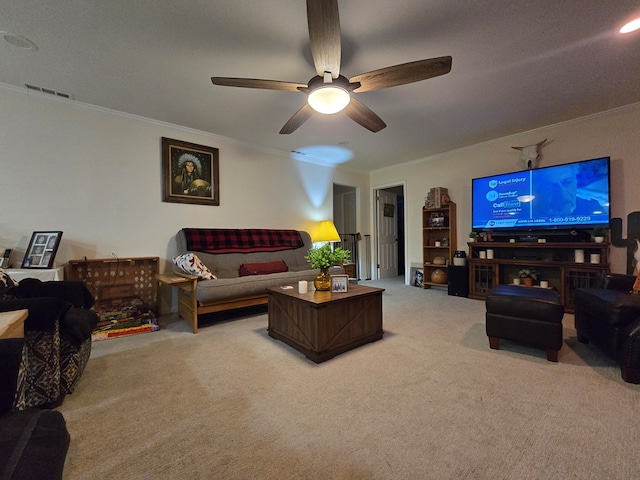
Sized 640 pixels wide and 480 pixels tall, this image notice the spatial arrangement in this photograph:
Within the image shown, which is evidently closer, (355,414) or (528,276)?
(355,414)

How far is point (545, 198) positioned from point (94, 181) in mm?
5540

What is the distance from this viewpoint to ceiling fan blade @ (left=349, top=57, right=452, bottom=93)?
172 centimetres

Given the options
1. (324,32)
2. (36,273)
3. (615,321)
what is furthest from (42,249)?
(615,321)

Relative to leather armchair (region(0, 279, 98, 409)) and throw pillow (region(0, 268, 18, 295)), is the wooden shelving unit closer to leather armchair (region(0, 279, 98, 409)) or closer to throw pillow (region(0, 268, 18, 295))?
leather armchair (region(0, 279, 98, 409))

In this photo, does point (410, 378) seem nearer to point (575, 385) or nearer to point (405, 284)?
point (575, 385)

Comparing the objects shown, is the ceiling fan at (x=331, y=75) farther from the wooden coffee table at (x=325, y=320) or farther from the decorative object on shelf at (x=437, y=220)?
the decorative object on shelf at (x=437, y=220)

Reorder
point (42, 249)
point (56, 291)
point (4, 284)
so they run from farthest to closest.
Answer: point (42, 249) < point (56, 291) < point (4, 284)

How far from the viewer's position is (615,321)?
1810mm

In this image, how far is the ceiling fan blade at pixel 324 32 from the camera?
4.57 ft

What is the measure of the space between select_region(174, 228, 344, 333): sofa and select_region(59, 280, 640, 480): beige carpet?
597 millimetres

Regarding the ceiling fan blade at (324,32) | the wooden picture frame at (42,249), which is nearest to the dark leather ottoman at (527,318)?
the ceiling fan blade at (324,32)

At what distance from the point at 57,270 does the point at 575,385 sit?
4163 millimetres

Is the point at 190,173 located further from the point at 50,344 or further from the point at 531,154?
the point at 531,154

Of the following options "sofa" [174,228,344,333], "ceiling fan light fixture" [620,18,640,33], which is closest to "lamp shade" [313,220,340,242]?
"sofa" [174,228,344,333]
